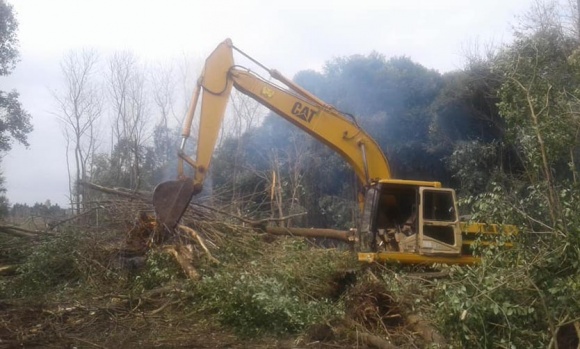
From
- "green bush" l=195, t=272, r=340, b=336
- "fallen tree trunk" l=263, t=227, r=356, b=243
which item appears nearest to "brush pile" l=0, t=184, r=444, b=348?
"green bush" l=195, t=272, r=340, b=336

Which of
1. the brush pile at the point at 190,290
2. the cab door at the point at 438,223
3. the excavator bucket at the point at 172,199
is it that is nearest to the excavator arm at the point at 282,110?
the excavator bucket at the point at 172,199

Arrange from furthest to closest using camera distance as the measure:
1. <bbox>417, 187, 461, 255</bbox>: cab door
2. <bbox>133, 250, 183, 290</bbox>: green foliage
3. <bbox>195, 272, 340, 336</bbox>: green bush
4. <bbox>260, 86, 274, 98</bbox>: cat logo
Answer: <bbox>260, 86, 274, 98</bbox>: cat logo
<bbox>133, 250, 183, 290</bbox>: green foliage
<bbox>417, 187, 461, 255</bbox>: cab door
<bbox>195, 272, 340, 336</bbox>: green bush

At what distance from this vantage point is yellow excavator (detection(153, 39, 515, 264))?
396 inches

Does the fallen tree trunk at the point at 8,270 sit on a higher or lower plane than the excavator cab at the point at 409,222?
lower

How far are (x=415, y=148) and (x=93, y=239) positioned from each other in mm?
12592

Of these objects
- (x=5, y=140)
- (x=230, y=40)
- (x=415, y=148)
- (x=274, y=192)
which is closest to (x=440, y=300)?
(x=230, y=40)

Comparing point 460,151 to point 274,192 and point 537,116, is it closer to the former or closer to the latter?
point 274,192

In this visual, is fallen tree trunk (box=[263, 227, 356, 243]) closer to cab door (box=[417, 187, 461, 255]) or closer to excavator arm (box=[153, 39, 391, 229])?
excavator arm (box=[153, 39, 391, 229])

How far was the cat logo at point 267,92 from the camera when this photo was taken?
11.2 meters

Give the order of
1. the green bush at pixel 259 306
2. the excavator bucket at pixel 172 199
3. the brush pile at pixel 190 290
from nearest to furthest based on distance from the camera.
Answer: the brush pile at pixel 190 290, the green bush at pixel 259 306, the excavator bucket at pixel 172 199

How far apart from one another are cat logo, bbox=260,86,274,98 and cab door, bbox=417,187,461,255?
2.87m

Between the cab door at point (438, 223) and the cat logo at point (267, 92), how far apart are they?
2.87 m

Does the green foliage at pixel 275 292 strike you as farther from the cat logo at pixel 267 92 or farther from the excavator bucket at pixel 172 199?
the cat logo at pixel 267 92

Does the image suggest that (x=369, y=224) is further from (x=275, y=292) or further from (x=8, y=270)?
(x=8, y=270)
